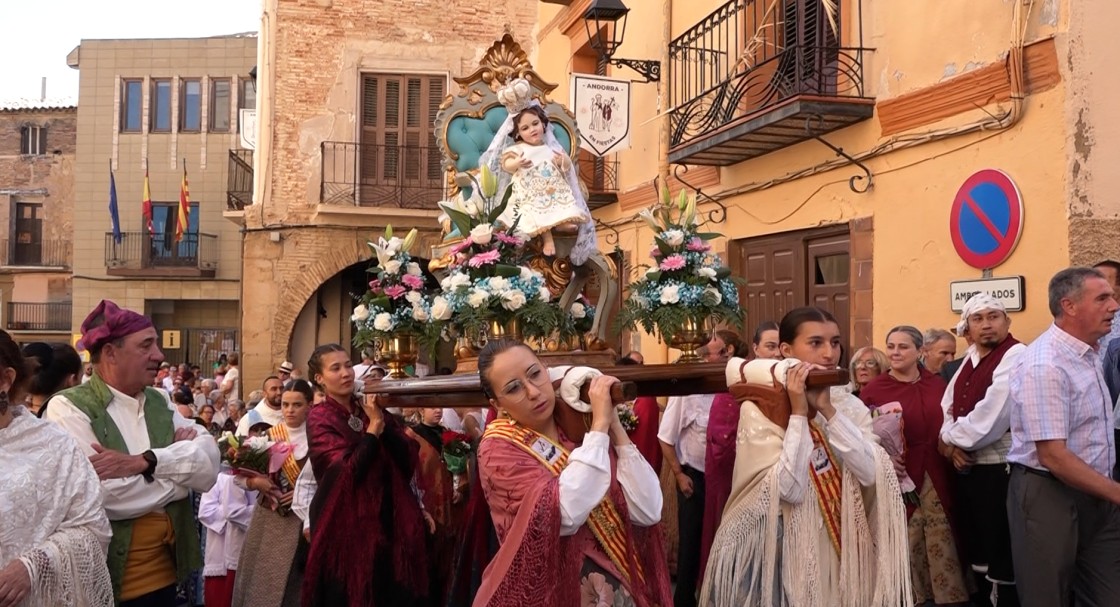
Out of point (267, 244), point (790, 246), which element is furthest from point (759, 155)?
point (267, 244)

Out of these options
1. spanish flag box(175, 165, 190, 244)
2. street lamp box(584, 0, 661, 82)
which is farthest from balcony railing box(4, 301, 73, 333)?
street lamp box(584, 0, 661, 82)

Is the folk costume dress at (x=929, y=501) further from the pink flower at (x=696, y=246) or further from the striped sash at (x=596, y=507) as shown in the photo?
the striped sash at (x=596, y=507)

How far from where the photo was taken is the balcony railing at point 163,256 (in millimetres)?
25297

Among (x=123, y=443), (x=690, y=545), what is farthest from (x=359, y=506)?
(x=690, y=545)

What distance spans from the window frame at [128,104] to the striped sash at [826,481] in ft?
82.8

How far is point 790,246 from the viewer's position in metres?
9.38

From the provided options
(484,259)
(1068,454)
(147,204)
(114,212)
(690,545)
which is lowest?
(690,545)

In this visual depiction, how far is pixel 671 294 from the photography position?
4633 mm

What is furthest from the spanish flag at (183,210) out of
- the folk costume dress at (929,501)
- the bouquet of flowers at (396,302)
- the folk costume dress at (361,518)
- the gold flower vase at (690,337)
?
the gold flower vase at (690,337)

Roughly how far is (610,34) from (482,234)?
8719 mm

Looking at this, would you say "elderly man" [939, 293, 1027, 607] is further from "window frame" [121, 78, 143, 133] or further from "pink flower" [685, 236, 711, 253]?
"window frame" [121, 78, 143, 133]

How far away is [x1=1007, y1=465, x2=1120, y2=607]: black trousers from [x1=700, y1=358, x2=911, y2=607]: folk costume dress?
84cm

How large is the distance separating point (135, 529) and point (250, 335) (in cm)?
1346

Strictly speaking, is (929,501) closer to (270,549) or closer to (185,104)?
(270,549)
